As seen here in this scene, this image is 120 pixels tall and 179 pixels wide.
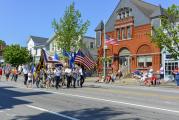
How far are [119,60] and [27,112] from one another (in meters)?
41.1

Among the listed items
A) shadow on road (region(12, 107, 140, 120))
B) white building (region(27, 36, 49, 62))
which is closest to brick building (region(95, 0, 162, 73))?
white building (region(27, 36, 49, 62))

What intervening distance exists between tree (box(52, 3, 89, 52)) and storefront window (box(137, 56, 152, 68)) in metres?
8.22

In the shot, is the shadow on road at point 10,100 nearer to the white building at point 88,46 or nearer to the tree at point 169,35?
the tree at point 169,35

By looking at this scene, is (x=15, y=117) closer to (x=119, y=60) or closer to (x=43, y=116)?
(x=43, y=116)

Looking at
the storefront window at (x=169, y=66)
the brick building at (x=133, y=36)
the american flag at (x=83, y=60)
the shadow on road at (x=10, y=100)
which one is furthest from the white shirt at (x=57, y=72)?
the brick building at (x=133, y=36)

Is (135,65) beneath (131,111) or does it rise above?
above

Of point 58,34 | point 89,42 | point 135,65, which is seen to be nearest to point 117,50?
point 135,65

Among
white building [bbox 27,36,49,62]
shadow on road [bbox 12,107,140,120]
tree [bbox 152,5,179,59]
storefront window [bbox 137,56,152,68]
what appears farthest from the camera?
white building [bbox 27,36,49,62]

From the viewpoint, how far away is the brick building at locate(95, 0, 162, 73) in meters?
47.9

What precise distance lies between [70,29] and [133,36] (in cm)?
884

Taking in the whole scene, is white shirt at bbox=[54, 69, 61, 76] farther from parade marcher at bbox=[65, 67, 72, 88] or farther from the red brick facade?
the red brick facade

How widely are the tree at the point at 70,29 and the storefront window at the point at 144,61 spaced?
822cm

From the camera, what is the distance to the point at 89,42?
73125mm

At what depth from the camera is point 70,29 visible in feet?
160
